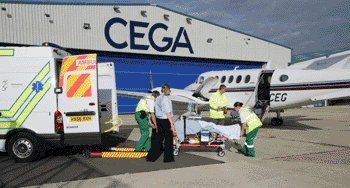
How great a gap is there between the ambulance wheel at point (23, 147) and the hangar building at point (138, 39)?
54.2 ft

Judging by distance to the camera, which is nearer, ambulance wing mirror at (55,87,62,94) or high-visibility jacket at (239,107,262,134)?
ambulance wing mirror at (55,87,62,94)

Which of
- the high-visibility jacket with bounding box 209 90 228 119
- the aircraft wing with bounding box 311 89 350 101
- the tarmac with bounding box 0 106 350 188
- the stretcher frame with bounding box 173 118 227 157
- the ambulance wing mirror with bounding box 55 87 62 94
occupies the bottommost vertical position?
the tarmac with bounding box 0 106 350 188

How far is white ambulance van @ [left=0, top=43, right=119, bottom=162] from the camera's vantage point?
6.38 m

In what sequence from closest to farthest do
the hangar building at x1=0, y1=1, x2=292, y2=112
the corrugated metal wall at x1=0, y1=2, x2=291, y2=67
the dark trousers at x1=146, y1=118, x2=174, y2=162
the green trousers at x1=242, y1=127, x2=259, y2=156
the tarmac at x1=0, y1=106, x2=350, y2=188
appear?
the tarmac at x1=0, y1=106, x2=350, y2=188, the dark trousers at x1=146, y1=118, x2=174, y2=162, the green trousers at x1=242, y1=127, x2=259, y2=156, the corrugated metal wall at x1=0, y1=2, x2=291, y2=67, the hangar building at x1=0, y1=1, x2=292, y2=112

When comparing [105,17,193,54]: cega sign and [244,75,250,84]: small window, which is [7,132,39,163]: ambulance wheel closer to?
[244,75,250,84]: small window

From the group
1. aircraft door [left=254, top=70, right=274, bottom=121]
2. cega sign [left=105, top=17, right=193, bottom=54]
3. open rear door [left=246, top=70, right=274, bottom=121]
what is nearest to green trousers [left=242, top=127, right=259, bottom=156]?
open rear door [left=246, top=70, right=274, bottom=121]

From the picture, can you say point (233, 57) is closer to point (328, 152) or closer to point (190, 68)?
point (190, 68)

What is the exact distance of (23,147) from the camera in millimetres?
6457

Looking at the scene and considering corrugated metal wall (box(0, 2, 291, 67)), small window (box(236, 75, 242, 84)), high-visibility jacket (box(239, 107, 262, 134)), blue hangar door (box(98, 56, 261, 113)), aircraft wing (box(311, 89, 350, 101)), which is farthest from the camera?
blue hangar door (box(98, 56, 261, 113))

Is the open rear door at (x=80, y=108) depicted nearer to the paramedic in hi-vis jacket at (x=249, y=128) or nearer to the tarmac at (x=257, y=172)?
the tarmac at (x=257, y=172)

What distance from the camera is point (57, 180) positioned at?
196 inches

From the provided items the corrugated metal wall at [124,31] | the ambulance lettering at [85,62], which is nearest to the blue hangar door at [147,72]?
the corrugated metal wall at [124,31]

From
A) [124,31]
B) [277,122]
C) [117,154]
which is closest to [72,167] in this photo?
[117,154]

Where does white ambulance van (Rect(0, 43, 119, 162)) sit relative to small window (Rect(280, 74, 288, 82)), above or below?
below
